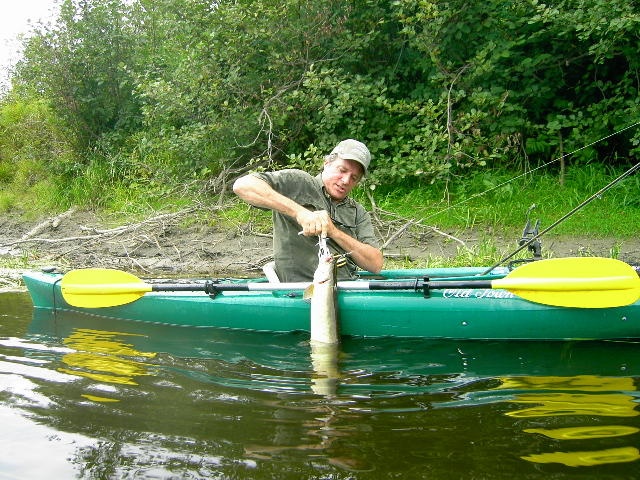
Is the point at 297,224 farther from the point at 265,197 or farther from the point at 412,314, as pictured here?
the point at 412,314

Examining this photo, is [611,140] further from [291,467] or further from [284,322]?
[291,467]

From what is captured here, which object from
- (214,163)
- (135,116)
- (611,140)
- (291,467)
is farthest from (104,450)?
(135,116)

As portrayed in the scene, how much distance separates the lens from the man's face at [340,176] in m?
4.06

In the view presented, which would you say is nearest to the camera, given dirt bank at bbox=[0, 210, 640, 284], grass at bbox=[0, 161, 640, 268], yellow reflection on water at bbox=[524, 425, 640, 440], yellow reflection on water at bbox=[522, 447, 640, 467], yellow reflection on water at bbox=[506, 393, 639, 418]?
yellow reflection on water at bbox=[522, 447, 640, 467]

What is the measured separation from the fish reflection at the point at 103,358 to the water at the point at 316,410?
0.01 meters

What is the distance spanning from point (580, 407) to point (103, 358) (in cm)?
240

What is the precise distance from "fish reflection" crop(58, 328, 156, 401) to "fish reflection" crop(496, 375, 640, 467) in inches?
68.2

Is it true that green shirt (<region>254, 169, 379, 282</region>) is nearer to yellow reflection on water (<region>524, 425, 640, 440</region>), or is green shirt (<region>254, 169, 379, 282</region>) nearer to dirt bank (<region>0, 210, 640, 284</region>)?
yellow reflection on water (<region>524, 425, 640, 440</region>)

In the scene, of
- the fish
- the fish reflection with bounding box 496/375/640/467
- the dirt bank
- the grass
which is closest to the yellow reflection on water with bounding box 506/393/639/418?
the fish reflection with bounding box 496/375/640/467

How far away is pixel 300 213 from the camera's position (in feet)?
12.5

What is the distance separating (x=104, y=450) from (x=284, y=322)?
189 centimetres

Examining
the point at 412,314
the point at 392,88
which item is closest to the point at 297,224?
the point at 412,314

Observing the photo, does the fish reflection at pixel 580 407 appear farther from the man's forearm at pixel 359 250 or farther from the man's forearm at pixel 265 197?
the man's forearm at pixel 265 197

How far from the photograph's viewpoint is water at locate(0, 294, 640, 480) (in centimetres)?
221
